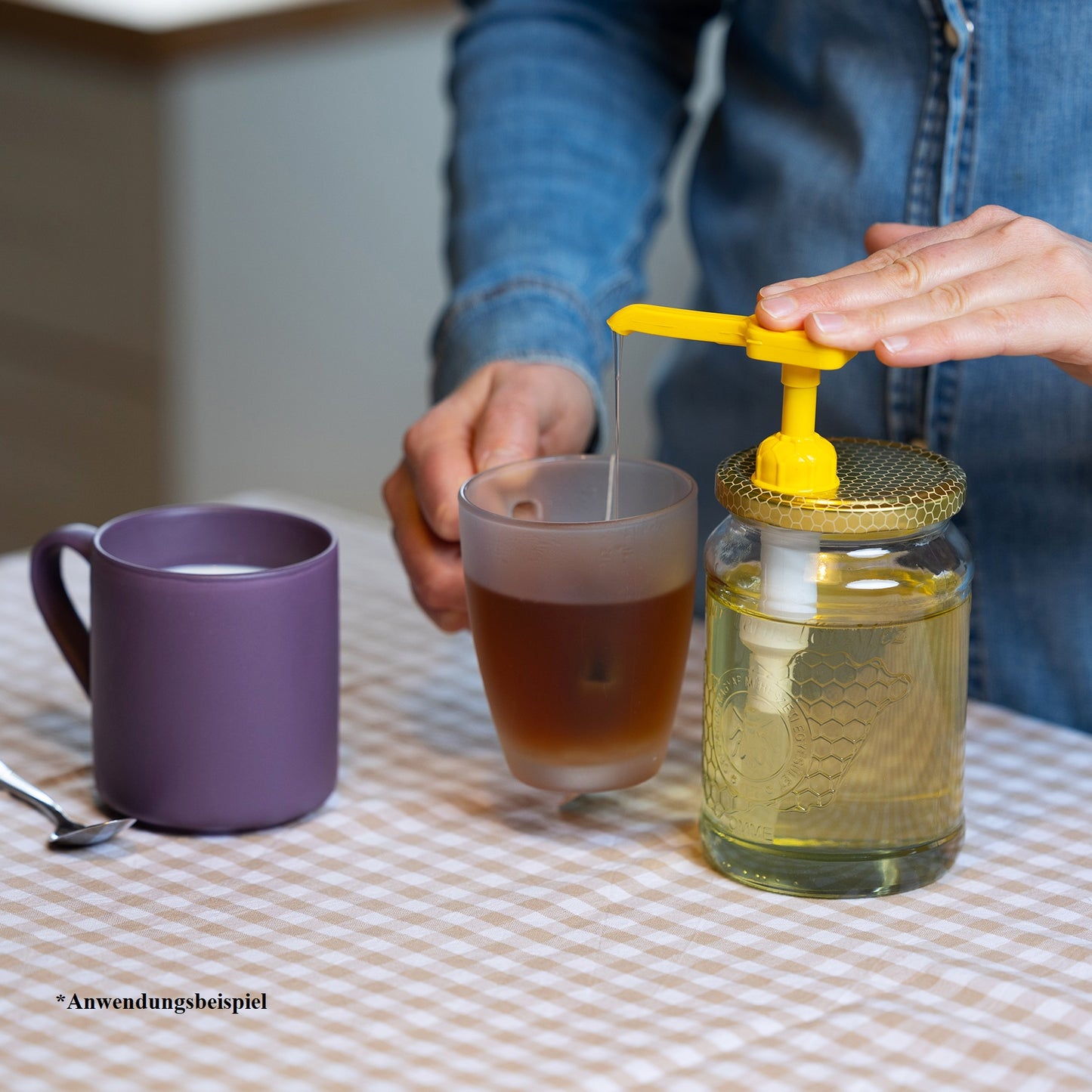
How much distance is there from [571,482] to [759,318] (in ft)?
0.49

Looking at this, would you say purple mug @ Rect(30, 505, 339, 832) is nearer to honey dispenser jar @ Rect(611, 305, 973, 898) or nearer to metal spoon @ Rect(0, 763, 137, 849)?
metal spoon @ Rect(0, 763, 137, 849)

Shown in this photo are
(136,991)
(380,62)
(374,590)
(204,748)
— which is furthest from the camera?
(380,62)

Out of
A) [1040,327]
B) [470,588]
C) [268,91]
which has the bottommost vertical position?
[470,588]

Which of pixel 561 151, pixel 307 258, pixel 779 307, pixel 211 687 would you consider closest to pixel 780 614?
pixel 779 307

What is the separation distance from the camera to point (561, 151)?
39.6 inches

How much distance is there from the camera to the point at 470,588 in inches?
25.9

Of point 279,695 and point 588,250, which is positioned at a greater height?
point 588,250

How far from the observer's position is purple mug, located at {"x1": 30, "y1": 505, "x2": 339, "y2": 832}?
632 mm

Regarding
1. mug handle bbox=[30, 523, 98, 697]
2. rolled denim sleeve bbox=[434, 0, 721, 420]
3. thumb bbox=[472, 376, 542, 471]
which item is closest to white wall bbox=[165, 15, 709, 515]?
rolled denim sleeve bbox=[434, 0, 721, 420]

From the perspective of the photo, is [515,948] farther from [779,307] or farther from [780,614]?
[779,307]

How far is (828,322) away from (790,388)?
1.4 inches

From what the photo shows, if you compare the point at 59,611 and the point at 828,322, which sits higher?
the point at 828,322

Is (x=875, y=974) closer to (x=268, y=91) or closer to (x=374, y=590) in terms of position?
(x=374, y=590)

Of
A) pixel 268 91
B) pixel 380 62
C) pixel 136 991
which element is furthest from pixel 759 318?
pixel 268 91
